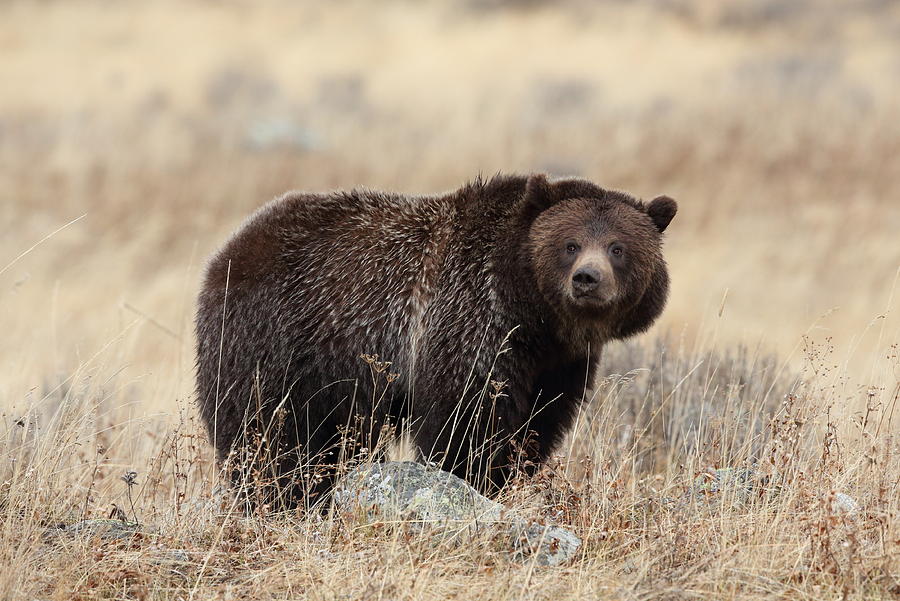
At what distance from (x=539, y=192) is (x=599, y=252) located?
52cm

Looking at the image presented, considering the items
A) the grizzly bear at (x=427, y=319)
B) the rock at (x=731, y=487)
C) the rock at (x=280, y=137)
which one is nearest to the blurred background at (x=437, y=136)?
the rock at (x=280, y=137)

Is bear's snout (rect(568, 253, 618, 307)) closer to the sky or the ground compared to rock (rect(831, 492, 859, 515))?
closer to the sky

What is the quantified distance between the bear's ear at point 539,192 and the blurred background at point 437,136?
11.5ft

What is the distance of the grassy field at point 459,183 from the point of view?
458 cm

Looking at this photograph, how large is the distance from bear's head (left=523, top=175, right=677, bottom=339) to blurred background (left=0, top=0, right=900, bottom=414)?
11.7 ft

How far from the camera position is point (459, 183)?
20.4 metres

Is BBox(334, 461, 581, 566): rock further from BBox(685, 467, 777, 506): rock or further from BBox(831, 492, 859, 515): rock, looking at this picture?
BBox(831, 492, 859, 515): rock

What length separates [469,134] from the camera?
22.5m

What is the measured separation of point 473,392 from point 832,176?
17846 millimetres

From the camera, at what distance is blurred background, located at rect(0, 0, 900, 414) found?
54.2 ft

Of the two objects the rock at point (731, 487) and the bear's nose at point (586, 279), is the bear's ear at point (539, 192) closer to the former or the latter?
the bear's nose at point (586, 279)

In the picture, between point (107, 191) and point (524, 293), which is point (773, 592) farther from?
point (107, 191)

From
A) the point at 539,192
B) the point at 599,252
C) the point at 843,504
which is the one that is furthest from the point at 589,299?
the point at 843,504

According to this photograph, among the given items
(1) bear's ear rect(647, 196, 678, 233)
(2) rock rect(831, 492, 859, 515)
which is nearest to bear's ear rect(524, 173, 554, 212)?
(1) bear's ear rect(647, 196, 678, 233)
